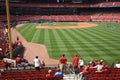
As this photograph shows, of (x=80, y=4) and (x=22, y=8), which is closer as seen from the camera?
(x=22, y=8)

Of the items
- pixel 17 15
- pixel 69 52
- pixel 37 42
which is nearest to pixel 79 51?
pixel 69 52

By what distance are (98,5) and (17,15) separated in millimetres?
30914

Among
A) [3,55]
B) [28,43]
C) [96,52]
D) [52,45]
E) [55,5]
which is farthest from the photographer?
A: [55,5]

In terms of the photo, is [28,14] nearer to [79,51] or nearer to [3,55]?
[79,51]

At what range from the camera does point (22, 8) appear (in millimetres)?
93750

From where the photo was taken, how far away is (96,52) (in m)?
30.1

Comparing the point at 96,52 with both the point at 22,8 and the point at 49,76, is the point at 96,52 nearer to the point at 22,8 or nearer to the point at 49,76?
the point at 49,76

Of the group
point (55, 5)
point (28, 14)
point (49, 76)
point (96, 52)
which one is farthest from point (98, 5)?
point (49, 76)

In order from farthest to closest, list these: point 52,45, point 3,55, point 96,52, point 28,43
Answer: point 28,43 < point 52,45 < point 96,52 < point 3,55

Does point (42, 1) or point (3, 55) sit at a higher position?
point (42, 1)

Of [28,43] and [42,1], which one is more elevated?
[42,1]

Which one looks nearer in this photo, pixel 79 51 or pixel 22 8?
pixel 79 51

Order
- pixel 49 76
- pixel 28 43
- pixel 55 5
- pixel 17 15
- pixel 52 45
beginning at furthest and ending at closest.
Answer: pixel 55 5, pixel 17 15, pixel 28 43, pixel 52 45, pixel 49 76

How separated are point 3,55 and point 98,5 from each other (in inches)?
2950
